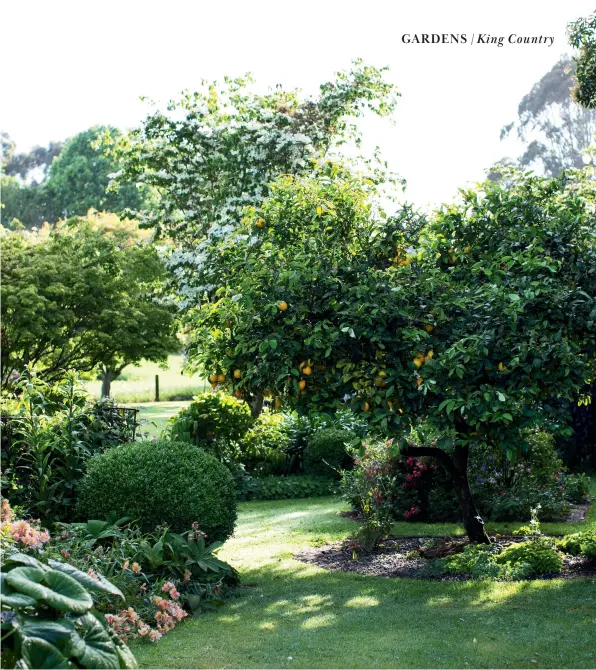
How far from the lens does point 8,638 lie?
12.2 feet

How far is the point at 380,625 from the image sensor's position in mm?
6055

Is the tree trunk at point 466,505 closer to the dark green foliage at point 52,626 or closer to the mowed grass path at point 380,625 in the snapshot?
the mowed grass path at point 380,625

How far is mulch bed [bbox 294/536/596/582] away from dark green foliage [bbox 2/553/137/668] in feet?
14.5

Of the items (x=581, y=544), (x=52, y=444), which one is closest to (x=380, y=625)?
(x=581, y=544)

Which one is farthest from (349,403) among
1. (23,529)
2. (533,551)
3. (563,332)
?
(23,529)

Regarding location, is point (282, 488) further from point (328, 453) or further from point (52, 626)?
point (52, 626)

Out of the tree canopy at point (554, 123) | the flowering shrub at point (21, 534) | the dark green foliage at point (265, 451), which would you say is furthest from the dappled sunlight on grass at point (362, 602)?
the tree canopy at point (554, 123)

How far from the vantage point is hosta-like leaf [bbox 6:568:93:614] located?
3.64 metres

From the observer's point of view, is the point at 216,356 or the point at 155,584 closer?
the point at 155,584

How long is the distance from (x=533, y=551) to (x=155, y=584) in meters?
3.54

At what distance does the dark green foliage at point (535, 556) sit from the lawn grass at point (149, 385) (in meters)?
20.8

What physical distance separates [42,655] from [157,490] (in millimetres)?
3678

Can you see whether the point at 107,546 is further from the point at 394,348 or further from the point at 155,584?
the point at 394,348

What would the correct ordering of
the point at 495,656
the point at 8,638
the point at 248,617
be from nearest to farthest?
1. the point at 8,638
2. the point at 495,656
3. the point at 248,617
